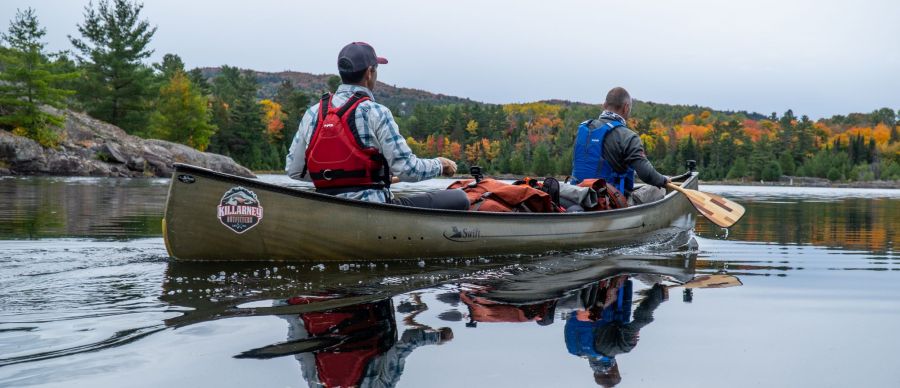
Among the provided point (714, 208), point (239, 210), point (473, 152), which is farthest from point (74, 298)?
point (473, 152)

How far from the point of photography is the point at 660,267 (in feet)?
19.9

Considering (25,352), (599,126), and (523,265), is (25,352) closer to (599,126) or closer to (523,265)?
(523,265)

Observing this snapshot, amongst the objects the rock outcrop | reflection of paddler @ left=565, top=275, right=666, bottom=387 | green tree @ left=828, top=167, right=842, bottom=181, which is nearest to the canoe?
reflection of paddler @ left=565, top=275, right=666, bottom=387

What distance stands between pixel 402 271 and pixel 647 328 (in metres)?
2.24

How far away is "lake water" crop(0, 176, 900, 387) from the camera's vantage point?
2.72 m

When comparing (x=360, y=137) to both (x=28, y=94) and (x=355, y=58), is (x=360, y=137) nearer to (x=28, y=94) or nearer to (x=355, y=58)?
(x=355, y=58)

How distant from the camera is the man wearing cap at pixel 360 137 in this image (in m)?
5.35

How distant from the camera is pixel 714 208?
8.57 meters

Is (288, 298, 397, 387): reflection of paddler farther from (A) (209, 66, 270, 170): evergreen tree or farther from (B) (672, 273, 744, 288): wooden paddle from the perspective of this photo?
(A) (209, 66, 270, 170): evergreen tree

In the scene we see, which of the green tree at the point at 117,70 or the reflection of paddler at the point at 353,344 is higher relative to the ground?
the green tree at the point at 117,70

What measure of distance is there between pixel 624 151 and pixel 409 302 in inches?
172

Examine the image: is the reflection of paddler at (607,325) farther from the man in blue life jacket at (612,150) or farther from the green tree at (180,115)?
the green tree at (180,115)

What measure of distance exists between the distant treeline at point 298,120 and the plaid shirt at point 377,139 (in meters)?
31.9

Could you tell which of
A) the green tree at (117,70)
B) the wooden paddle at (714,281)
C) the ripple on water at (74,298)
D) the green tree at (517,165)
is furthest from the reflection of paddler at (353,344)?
the green tree at (517,165)
